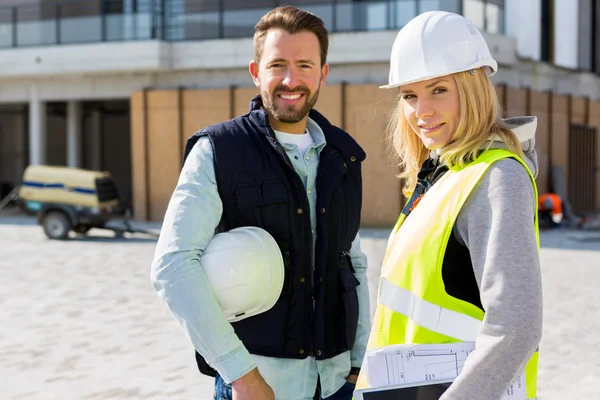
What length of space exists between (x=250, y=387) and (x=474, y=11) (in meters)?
20.1

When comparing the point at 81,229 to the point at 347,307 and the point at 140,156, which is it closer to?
the point at 140,156

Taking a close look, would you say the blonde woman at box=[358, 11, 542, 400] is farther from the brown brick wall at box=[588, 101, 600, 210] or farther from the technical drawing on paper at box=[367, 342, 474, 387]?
the brown brick wall at box=[588, 101, 600, 210]

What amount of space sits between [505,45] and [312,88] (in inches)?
796

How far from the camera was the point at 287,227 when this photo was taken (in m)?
2.47

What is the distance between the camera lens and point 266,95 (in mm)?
2613

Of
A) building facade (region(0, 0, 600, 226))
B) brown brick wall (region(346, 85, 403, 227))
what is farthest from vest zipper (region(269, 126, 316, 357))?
brown brick wall (region(346, 85, 403, 227))

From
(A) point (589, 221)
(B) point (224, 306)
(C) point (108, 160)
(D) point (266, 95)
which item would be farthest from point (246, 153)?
(C) point (108, 160)

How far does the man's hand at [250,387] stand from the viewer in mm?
2248

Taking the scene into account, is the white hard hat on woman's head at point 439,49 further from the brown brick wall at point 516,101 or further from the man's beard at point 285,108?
the brown brick wall at point 516,101

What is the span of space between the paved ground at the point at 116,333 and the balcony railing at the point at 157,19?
8.88 metres

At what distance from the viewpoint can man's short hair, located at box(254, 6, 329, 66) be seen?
2.54 metres

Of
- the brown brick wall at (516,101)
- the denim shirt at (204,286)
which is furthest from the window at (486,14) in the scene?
the denim shirt at (204,286)

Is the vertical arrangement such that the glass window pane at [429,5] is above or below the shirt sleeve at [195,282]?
above

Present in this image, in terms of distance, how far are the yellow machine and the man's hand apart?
15.4m
